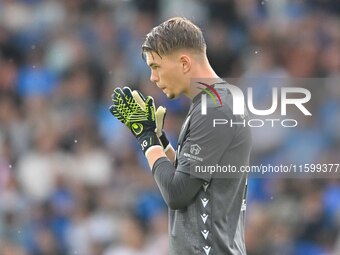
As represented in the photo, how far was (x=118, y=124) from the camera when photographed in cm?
733

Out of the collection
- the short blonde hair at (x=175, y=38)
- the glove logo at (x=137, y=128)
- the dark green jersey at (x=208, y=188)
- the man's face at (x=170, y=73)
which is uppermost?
the short blonde hair at (x=175, y=38)

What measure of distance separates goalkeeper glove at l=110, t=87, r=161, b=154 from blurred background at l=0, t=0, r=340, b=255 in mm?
2807

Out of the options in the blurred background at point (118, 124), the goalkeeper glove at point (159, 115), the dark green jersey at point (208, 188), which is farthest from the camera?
the blurred background at point (118, 124)

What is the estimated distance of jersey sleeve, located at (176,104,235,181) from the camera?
3.02 m

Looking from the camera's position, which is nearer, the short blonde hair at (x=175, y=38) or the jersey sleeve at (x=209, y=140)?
the jersey sleeve at (x=209, y=140)

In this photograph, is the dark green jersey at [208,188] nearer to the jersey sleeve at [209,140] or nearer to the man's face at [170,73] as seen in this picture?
the jersey sleeve at [209,140]

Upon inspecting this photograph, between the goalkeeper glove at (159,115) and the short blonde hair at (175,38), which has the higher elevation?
the short blonde hair at (175,38)

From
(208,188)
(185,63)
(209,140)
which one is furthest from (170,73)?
(208,188)

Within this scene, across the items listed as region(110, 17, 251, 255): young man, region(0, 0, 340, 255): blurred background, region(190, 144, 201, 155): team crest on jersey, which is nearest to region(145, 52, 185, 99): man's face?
region(110, 17, 251, 255): young man

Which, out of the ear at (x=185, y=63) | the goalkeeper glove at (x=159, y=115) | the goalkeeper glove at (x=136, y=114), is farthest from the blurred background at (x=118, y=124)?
the ear at (x=185, y=63)

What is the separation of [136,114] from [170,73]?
0.22 m

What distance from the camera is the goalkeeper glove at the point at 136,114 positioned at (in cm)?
322

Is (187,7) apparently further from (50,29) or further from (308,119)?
(308,119)

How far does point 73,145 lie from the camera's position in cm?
727
